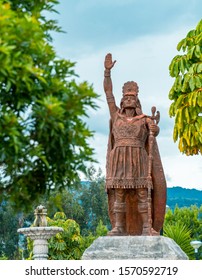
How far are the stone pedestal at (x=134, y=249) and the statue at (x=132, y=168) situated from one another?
0.27m

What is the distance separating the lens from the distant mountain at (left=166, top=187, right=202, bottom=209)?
197 ft

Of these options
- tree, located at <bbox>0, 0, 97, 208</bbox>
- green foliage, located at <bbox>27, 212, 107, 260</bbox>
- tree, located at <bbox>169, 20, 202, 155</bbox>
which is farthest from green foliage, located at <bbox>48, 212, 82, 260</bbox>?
tree, located at <bbox>0, 0, 97, 208</bbox>

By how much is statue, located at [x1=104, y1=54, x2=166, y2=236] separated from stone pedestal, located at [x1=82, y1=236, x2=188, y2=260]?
0.27 metres

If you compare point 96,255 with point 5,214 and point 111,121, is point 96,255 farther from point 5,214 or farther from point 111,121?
point 5,214

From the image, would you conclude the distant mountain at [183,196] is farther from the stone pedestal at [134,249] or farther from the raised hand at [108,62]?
the stone pedestal at [134,249]

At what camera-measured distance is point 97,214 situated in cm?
4566

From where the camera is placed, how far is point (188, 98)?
73.7 ft

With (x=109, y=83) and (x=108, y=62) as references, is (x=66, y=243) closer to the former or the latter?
(x=109, y=83)

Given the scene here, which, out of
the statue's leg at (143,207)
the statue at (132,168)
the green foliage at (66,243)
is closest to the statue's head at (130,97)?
the statue at (132,168)

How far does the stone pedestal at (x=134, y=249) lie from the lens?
46.5 ft

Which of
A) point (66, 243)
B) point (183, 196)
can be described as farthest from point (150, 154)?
point (183, 196)

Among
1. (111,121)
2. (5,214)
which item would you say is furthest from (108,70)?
(5,214)
